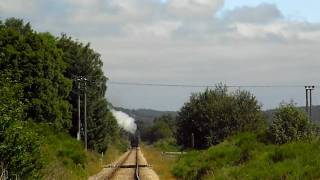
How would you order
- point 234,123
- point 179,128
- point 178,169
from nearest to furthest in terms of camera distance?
point 178,169, point 234,123, point 179,128

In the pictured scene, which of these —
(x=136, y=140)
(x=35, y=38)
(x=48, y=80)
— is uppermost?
(x=35, y=38)

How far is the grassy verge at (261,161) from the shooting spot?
22156 millimetres

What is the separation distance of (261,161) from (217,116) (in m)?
43.9

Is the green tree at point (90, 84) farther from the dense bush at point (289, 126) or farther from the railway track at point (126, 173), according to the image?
the dense bush at point (289, 126)

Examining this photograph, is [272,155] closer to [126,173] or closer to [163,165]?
[126,173]

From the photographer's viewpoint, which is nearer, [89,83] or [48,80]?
[48,80]

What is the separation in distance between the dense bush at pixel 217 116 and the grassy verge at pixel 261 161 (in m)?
28.4

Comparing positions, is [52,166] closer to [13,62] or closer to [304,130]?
[304,130]

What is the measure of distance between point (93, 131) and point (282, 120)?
44802 mm

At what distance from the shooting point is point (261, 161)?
26516 mm

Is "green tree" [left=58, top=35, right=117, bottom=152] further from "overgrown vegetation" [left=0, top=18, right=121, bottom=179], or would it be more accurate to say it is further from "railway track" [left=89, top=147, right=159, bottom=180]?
"railway track" [left=89, top=147, right=159, bottom=180]

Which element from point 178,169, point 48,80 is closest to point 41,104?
point 48,80

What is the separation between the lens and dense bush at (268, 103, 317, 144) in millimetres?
33250

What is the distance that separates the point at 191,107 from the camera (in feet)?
249
